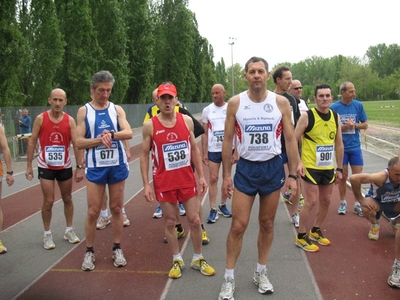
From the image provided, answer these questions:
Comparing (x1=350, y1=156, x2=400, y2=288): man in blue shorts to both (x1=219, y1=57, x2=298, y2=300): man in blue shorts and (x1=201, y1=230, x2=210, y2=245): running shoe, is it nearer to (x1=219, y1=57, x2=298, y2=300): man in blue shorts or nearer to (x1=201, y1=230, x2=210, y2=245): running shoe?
(x1=219, y1=57, x2=298, y2=300): man in blue shorts

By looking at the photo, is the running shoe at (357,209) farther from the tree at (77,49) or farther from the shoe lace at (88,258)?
the tree at (77,49)

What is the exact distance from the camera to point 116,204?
4.79m

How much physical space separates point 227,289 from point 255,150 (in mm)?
1404

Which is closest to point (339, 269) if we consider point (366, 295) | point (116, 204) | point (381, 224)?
point (366, 295)

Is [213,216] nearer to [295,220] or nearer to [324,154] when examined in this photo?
[295,220]

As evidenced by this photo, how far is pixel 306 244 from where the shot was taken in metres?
5.19

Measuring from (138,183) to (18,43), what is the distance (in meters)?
9.61

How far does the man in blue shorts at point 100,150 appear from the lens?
4.63 meters

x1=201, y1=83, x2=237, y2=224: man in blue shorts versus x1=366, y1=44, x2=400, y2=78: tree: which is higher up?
x1=366, y1=44, x2=400, y2=78: tree

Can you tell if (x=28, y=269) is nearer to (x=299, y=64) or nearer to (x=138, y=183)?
(x=138, y=183)

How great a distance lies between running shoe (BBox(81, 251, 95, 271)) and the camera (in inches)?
185

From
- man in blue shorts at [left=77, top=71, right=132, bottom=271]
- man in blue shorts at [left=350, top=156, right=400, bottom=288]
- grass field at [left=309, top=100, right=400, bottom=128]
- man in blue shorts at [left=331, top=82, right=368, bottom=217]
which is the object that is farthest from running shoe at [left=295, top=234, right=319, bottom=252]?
grass field at [left=309, top=100, right=400, bottom=128]

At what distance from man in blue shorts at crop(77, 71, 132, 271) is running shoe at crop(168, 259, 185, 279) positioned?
0.67 m

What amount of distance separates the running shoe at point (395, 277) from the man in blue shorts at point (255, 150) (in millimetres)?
1265
